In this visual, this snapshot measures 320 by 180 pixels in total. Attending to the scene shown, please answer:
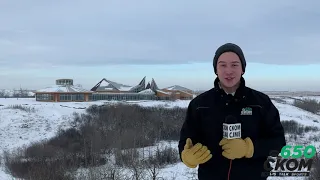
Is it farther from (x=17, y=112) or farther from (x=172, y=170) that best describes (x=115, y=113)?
(x=172, y=170)

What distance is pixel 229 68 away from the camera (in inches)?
79.5

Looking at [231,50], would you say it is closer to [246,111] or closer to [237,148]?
[246,111]

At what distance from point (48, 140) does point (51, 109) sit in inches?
332

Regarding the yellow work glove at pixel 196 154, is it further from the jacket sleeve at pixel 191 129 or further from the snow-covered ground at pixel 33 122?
the snow-covered ground at pixel 33 122

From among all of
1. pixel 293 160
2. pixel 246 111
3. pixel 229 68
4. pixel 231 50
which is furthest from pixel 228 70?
pixel 293 160

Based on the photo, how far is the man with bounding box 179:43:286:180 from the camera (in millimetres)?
1984

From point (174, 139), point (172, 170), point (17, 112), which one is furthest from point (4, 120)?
point (172, 170)

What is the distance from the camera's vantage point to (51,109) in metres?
36.6

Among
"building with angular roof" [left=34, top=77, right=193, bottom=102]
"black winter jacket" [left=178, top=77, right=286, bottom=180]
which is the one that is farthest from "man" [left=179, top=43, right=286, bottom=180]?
"building with angular roof" [left=34, top=77, right=193, bottom=102]

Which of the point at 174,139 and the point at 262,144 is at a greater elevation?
the point at 262,144

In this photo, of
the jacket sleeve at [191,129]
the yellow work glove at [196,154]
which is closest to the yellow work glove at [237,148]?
the yellow work glove at [196,154]

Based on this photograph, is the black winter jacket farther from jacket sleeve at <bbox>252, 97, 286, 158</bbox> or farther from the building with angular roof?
the building with angular roof

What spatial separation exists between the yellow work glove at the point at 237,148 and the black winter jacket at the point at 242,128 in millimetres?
55

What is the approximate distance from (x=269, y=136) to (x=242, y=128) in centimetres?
18
